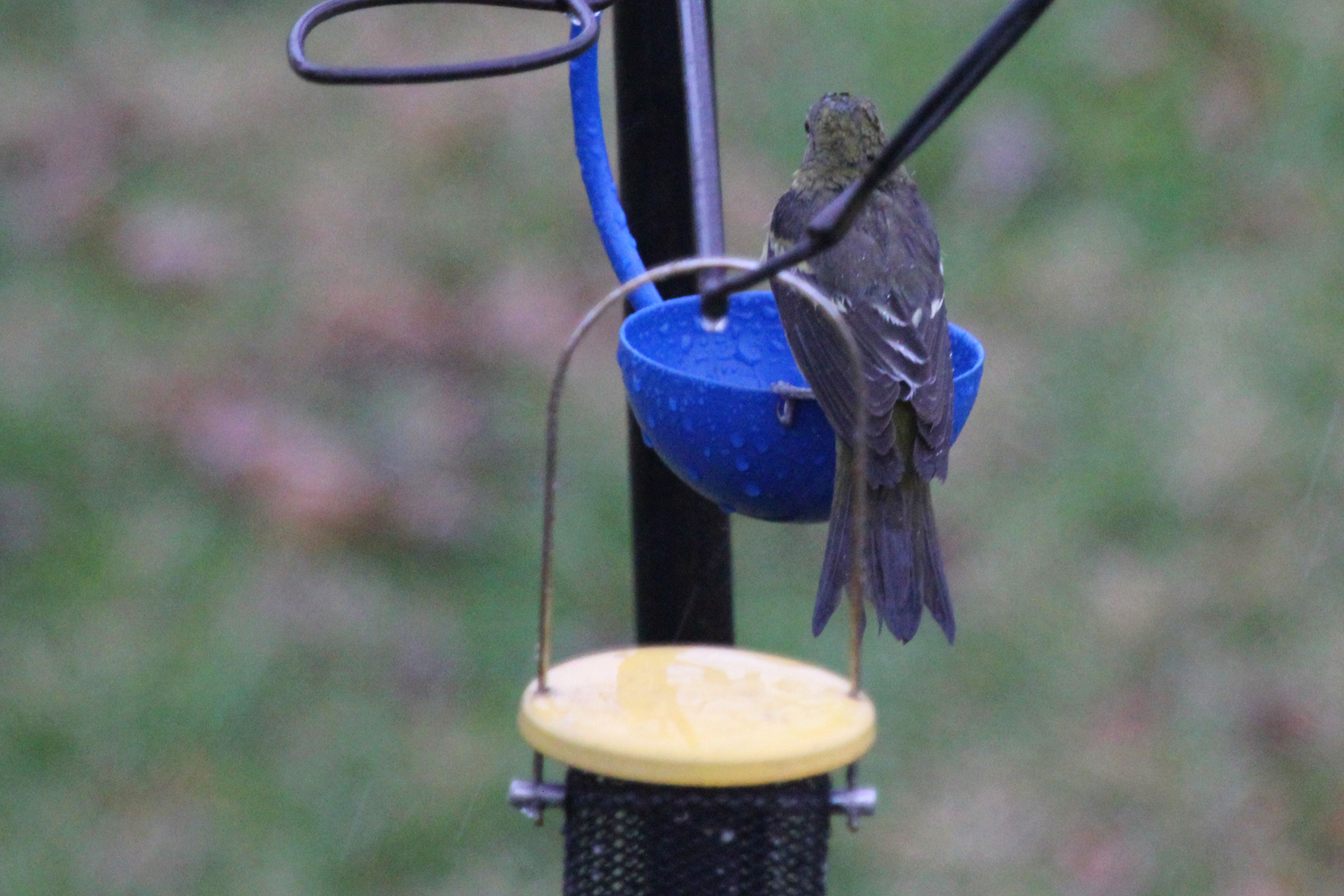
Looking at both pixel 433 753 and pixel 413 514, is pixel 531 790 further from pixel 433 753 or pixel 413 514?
pixel 413 514

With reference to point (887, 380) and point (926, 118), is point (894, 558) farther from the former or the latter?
point (926, 118)

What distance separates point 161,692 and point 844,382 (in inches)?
116

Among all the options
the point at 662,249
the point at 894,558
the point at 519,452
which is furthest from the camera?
the point at 519,452

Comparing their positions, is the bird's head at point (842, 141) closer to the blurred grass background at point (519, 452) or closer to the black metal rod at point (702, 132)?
the black metal rod at point (702, 132)

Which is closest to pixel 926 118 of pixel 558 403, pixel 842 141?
pixel 558 403

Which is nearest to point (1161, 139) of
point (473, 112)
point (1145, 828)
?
point (473, 112)

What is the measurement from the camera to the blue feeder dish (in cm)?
270

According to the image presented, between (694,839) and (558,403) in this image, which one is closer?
(558,403)

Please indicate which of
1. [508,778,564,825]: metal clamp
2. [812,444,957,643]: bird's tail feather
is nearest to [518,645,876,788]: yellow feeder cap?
[508,778,564,825]: metal clamp

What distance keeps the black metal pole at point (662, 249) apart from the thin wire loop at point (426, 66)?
0.77ft

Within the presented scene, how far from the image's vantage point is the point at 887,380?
317cm

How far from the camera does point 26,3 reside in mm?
7992

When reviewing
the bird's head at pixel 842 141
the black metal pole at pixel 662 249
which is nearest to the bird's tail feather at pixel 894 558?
the black metal pole at pixel 662 249

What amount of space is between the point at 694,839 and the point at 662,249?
107 centimetres
